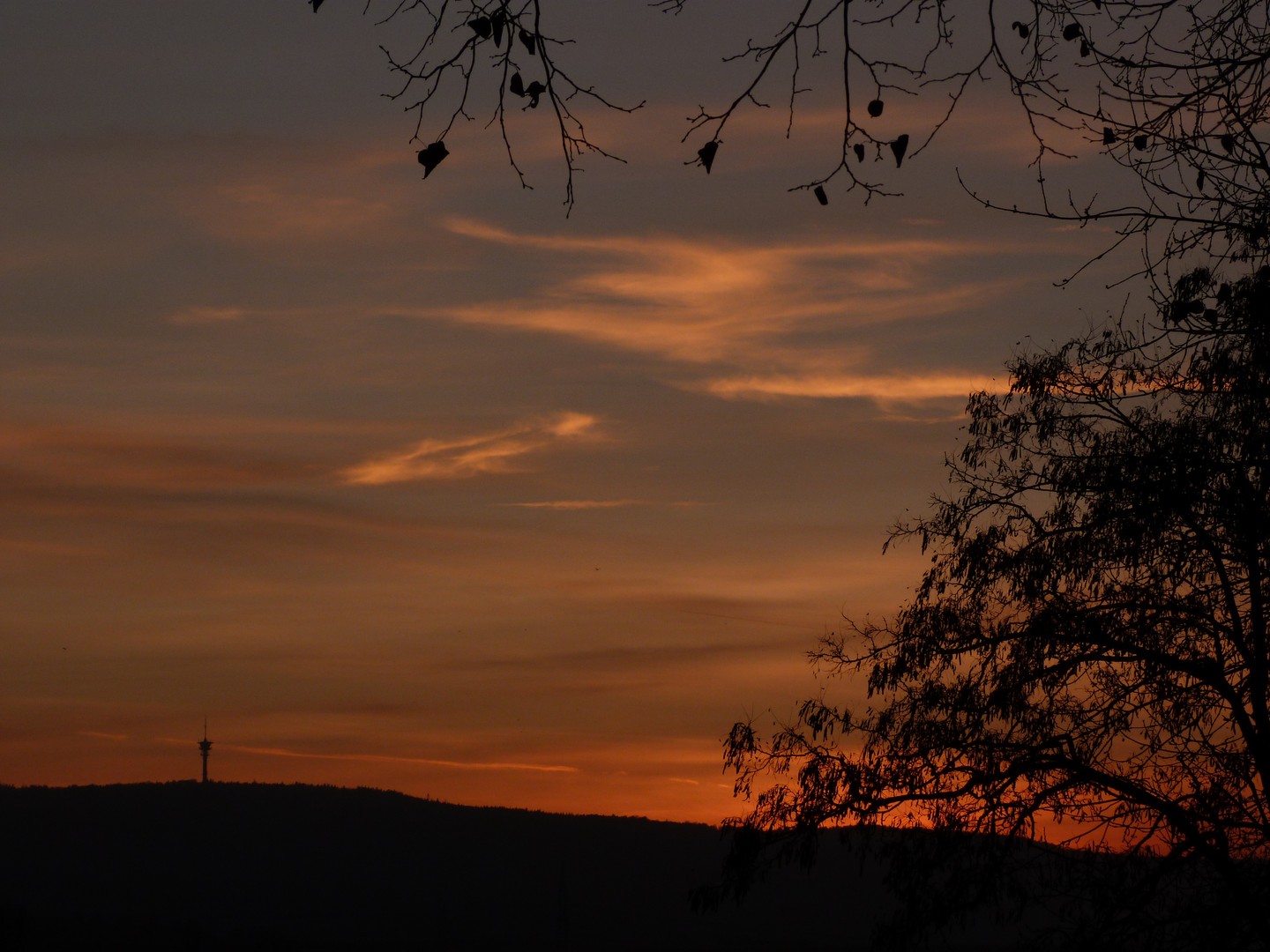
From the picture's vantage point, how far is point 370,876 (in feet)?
417

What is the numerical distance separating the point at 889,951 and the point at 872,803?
1.42 metres

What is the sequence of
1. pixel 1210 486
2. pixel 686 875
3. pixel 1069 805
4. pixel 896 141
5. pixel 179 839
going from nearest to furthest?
pixel 896 141
pixel 1210 486
pixel 1069 805
pixel 179 839
pixel 686 875

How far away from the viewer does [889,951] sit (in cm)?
1523

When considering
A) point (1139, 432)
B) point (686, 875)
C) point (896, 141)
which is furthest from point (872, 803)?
point (686, 875)

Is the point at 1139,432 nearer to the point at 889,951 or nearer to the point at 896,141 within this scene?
the point at 889,951

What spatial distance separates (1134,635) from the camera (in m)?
15.0

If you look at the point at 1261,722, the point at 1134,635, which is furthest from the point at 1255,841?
the point at 1134,635

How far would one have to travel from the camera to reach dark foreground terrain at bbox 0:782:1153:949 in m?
114

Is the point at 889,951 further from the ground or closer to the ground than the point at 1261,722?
closer to the ground

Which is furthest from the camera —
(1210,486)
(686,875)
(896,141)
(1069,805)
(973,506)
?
(686,875)

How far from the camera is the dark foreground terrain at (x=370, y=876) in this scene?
114500mm

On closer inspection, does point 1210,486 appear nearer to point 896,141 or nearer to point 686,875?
point 896,141

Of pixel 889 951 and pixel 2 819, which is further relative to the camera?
pixel 2 819

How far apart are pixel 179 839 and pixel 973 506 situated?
11945 centimetres
